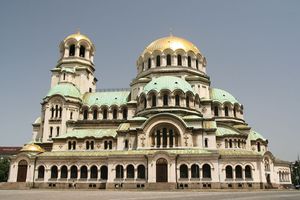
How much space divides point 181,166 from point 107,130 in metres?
16.1

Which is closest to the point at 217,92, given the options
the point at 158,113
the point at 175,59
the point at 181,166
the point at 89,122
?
the point at 175,59

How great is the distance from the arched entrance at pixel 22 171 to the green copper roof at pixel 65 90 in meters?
13.3

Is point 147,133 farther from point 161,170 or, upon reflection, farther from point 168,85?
point 168,85

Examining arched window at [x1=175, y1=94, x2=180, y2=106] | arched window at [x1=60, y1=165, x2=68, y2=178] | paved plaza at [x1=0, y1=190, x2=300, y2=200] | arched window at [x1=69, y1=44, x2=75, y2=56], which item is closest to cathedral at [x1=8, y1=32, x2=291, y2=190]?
arched window at [x1=60, y1=165, x2=68, y2=178]

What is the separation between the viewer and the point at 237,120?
54375 millimetres

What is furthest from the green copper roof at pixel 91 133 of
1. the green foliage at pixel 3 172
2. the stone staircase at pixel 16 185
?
the green foliage at pixel 3 172

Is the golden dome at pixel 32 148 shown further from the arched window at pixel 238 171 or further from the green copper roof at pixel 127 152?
the arched window at pixel 238 171

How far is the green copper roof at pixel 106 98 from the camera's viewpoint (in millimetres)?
57125

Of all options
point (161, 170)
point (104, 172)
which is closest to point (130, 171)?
point (104, 172)

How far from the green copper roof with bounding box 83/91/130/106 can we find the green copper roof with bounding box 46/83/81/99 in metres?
2.29

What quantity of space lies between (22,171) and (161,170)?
21.4m

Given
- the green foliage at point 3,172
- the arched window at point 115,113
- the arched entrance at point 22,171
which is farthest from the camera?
the green foliage at point 3,172

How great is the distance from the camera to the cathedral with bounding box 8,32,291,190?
41688 mm

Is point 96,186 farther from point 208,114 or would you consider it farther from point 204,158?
point 208,114
